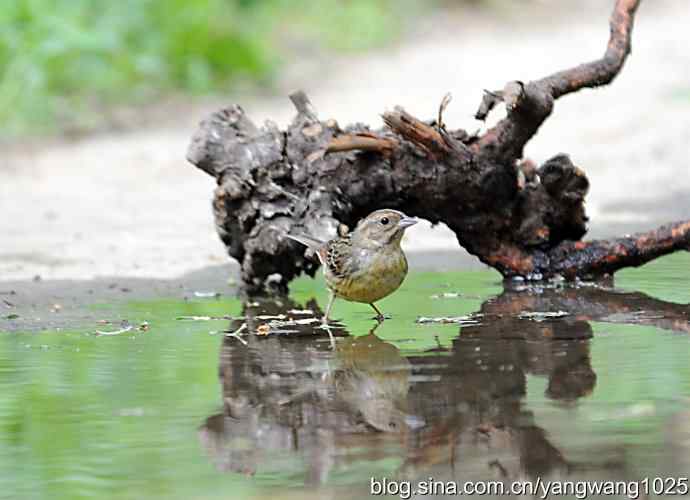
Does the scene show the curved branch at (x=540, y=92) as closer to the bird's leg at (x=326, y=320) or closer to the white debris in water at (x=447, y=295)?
the white debris in water at (x=447, y=295)

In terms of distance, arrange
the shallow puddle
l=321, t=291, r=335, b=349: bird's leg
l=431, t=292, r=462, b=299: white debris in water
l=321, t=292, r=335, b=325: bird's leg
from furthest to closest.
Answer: l=431, t=292, r=462, b=299: white debris in water, l=321, t=292, r=335, b=325: bird's leg, l=321, t=291, r=335, b=349: bird's leg, the shallow puddle

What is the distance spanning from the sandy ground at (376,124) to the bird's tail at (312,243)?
1423 mm

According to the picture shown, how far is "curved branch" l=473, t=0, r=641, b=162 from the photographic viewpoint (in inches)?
278

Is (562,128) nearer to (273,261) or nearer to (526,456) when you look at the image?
(273,261)

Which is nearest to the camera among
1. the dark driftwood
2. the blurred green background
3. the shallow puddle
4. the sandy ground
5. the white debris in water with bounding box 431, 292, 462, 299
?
the shallow puddle

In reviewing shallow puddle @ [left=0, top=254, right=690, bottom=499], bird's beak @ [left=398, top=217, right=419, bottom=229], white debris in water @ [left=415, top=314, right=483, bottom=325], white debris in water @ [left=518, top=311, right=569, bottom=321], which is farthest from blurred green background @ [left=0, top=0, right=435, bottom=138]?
white debris in water @ [left=518, top=311, right=569, bottom=321]

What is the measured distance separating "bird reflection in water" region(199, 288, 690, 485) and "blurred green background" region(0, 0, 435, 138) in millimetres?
7058

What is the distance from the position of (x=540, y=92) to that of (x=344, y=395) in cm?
243

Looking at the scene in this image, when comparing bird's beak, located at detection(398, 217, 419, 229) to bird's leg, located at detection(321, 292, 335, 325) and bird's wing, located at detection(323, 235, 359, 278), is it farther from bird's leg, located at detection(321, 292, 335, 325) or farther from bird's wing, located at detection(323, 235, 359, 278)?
bird's leg, located at detection(321, 292, 335, 325)

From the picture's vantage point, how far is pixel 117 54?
1440cm

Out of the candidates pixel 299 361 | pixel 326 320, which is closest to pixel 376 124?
pixel 326 320

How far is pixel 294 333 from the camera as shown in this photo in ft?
21.9

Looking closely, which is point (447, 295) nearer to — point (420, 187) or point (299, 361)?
point (420, 187)

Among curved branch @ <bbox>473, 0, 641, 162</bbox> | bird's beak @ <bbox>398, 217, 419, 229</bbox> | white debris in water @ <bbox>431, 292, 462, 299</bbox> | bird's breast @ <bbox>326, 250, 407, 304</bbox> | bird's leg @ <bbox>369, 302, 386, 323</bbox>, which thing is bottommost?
bird's leg @ <bbox>369, 302, 386, 323</bbox>
